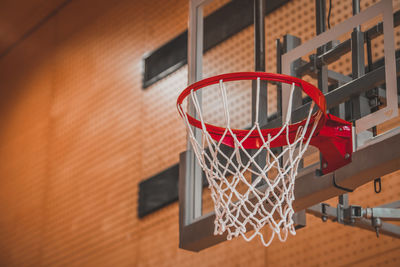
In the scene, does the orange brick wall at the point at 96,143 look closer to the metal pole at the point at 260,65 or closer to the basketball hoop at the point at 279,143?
the metal pole at the point at 260,65

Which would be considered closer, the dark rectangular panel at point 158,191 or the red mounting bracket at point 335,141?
the red mounting bracket at point 335,141

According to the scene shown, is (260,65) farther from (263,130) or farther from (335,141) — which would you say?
(335,141)

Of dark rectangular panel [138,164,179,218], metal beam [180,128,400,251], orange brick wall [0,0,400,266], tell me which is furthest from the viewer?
dark rectangular panel [138,164,179,218]

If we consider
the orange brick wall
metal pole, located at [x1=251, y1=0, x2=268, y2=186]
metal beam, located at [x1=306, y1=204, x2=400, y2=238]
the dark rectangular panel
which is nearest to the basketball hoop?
metal pole, located at [x1=251, y1=0, x2=268, y2=186]

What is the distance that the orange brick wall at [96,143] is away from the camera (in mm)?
5488

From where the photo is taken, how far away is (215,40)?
5035 millimetres

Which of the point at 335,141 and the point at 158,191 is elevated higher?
the point at 158,191

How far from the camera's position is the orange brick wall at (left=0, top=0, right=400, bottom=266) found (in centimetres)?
549

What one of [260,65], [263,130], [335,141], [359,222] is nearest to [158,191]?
[260,65]

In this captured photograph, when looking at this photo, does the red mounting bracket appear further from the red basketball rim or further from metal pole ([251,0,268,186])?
metal pole ([251,0,268,186])

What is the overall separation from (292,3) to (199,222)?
2132 millimetres

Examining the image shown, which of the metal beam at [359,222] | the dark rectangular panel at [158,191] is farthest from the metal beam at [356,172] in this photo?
the dark rectangular panel at [158,191]

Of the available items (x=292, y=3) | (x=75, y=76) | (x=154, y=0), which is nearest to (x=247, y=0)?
(x=292, y=3)

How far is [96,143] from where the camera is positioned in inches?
259
